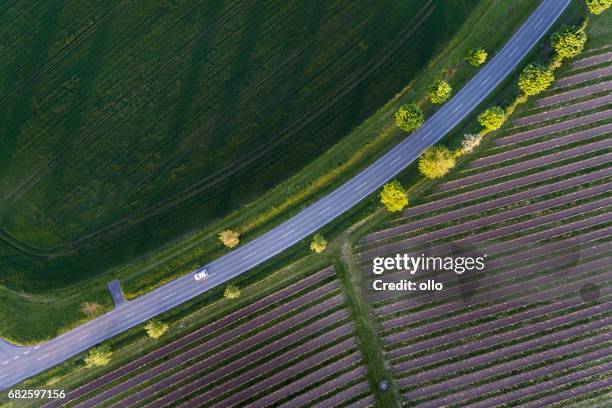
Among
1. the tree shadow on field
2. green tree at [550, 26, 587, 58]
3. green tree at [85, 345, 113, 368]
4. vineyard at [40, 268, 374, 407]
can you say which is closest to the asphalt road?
green tree at [85, 345, 113, 368]

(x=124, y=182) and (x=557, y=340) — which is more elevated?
(x=124, y=182)

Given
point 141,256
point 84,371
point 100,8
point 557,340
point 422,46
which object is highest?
point 100,8

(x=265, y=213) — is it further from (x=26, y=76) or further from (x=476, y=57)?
(x=26, y=76)

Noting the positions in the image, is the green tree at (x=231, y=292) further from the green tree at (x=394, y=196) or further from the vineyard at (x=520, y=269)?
the green tree at (x=394, y=196)

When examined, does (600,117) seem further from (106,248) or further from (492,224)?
(106,248)

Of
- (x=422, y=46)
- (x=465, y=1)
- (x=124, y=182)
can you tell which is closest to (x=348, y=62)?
(x=422, y=46)
